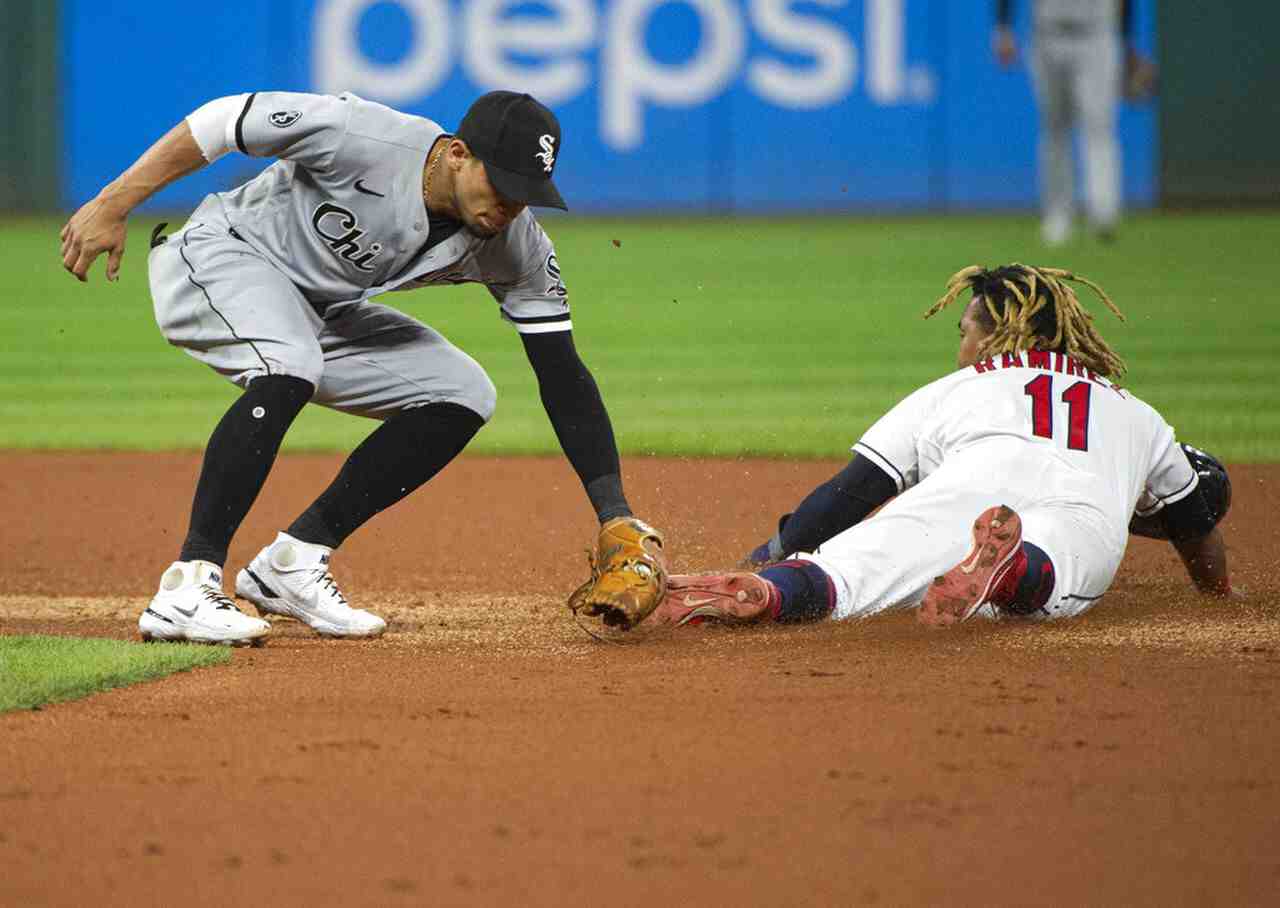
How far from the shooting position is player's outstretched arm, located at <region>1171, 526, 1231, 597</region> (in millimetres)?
4805

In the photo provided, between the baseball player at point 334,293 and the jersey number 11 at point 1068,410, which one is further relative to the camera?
the jersey number 11 at point 1068,410

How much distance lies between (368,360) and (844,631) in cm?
136

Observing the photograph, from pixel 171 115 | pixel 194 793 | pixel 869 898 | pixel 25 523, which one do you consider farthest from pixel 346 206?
pixel 171 115

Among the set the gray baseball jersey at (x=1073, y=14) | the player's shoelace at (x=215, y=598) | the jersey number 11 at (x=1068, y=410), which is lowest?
the player's shoelace at (x=215, y=598)

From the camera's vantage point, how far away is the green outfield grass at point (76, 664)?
12.5 ft

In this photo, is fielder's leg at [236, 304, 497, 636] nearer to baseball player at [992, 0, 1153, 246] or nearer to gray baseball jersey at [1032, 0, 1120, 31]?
baseball player at [992, 0, 1153, 246]

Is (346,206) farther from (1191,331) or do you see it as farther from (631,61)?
(631,61)

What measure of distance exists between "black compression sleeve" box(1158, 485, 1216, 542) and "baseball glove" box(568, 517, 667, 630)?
4.45 ft

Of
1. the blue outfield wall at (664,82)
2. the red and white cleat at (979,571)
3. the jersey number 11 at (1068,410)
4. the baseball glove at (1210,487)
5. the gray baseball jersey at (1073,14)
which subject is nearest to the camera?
the red and white cleat at (979,571)

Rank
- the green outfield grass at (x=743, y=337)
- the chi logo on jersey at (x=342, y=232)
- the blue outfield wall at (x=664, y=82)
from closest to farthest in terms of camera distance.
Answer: the chi logo on jersey at (x=342, y=232)
the green outfield grass at (x=743, y=337)
the blue outfield wall at (x=664, y=82)

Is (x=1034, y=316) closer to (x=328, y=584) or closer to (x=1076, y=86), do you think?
(x=328, y=584)

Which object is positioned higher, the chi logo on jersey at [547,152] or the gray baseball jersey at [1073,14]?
the chi logo on jersey at [547,152]

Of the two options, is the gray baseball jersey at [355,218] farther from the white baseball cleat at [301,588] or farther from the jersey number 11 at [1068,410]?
the jersey number 11 at [1068,410]

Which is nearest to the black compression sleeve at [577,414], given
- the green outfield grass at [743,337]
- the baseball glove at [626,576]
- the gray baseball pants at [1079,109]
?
the baseball glove at [626,576]
